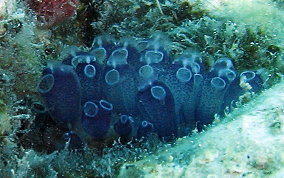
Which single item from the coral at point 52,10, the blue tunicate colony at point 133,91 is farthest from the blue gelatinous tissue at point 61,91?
the coral at point 52,10

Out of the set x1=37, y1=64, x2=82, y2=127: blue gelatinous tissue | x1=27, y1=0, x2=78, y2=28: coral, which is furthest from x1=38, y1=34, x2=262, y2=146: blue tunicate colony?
x1=27, y1=0, x2=78, y2=28: coral

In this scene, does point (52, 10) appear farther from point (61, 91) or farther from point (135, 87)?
point (135, 87)

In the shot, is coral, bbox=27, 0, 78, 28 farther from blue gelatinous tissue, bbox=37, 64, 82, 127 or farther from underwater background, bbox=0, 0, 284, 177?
blue gelatinous tissue, bbox=37, 64, 82, 127

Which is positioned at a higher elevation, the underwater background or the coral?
the coral

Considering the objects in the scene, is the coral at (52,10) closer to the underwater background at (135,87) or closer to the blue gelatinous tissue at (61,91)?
the underwater background at (135,87)

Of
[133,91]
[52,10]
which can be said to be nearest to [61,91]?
[133,91]

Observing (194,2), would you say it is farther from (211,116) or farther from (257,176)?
(257,176)

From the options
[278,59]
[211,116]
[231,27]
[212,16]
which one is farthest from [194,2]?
[211,116]
